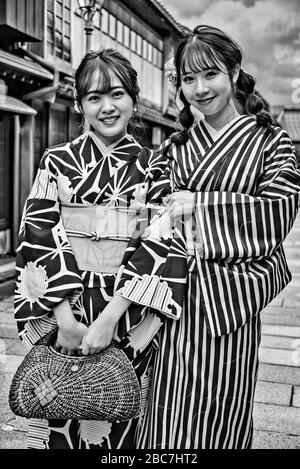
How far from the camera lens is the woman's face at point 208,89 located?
78.5 inches

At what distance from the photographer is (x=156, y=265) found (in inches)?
79.2

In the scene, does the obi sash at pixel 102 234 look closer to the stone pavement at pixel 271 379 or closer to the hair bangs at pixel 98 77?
the hair bangs at pixel 98 77

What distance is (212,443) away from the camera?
2.04 meters

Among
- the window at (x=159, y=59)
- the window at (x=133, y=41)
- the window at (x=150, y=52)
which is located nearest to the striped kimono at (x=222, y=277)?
the window at (x=133, y=41)

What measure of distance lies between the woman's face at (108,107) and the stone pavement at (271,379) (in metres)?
1.69

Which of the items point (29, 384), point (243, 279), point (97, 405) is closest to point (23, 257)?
point (29, 384)

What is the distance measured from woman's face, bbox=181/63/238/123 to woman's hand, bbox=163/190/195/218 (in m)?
0.33

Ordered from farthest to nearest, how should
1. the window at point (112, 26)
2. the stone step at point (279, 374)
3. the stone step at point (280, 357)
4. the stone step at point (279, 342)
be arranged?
the window at point (112, 26) < the stone step at point (279, 342) < the stone step at point (280, 357) < the stone step at point (279, 374)

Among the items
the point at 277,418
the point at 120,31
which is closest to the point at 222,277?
the point at 277,418

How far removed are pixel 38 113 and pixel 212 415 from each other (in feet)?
22.3

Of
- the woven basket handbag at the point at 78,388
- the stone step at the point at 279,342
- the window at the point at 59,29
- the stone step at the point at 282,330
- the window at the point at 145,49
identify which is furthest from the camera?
the window at the point at 145,49

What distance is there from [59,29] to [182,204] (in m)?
6.13

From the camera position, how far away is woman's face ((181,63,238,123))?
78.5 inches

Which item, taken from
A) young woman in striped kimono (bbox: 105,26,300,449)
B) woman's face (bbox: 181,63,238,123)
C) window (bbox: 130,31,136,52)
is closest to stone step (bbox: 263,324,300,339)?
young woman in striped kimono (bbox: 105,26,300,449)
